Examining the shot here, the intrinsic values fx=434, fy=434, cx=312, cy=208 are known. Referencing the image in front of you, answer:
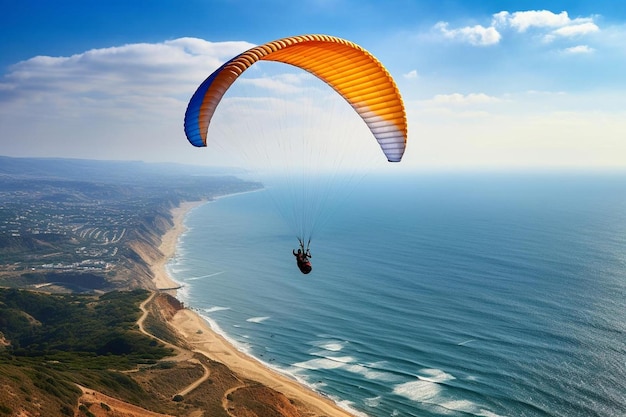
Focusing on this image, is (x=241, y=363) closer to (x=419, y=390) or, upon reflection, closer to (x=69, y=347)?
(x=69, y=347)

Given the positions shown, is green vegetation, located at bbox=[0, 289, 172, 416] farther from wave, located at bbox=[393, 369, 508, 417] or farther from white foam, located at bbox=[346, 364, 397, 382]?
wave, located at bbox=[393, 369, 508, 417]

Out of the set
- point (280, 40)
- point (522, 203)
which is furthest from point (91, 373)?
point (522, 203)

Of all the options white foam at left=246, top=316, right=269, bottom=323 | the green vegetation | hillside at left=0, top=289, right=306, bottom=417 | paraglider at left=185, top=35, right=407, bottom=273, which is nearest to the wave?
hillside at left=0, top=289, right=306, bottom=417

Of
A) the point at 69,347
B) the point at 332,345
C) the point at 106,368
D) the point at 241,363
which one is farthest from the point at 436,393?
the point at 69,347

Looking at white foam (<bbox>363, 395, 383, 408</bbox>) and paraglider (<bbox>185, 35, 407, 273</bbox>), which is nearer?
paraglider (<bbox>185, 35, 407, 273</bbox>)

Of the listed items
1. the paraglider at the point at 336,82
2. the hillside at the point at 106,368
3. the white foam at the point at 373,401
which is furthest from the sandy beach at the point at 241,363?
the paraglider at the point at 336,82

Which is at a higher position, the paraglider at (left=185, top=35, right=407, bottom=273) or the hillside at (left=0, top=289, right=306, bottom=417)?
the paraglider at (left=185, top=35, right=407, bottom=273)

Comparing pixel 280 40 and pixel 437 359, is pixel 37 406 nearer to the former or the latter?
pixel 280 40
